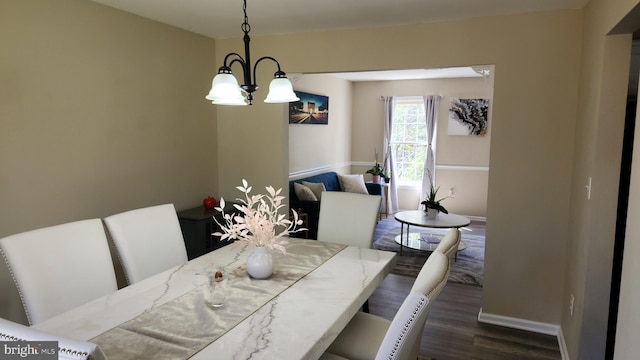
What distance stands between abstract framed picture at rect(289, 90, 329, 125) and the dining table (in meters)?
3.56

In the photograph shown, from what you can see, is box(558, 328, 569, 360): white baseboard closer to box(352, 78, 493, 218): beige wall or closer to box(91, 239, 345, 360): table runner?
box(91, 239, 345, 360): table runner

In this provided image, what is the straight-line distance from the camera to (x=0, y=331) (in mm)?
924

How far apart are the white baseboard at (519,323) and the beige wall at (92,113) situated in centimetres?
283

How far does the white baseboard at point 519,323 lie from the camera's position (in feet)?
10.5

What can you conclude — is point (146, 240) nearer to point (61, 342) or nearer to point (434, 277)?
point (61, 342)

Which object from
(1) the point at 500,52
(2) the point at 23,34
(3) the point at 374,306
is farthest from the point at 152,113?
(1) the point at 500,52

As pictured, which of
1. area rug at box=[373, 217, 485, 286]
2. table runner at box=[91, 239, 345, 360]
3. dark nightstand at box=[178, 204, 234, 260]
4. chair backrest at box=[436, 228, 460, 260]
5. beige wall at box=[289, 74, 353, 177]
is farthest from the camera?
beige wall at box=[289, 74, 353, 177]

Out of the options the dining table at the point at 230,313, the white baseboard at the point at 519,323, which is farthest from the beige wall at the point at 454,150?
the dining table at the point at 230,313

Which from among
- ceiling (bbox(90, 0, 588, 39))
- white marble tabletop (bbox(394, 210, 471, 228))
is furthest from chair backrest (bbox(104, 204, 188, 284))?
white marble tabletop (bbox(394, 210, 471, 228))

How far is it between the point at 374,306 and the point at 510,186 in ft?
4.85

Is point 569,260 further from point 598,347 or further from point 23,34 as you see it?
point 23,34

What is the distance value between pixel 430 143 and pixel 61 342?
6.87 meters

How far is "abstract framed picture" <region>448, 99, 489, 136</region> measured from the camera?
6910 millimetres

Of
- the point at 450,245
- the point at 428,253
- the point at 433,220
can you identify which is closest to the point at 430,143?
the point at 433,220
